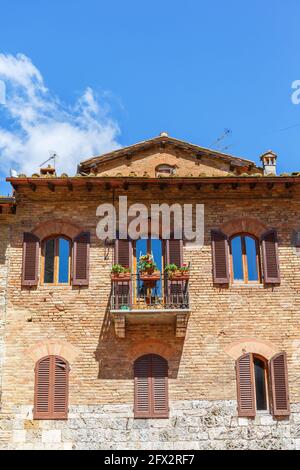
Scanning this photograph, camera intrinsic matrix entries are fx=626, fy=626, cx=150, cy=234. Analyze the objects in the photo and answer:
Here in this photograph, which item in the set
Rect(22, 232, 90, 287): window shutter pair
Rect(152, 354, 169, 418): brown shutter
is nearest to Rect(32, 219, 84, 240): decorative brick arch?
Rect(22, 232, 90, 287): window shutter pair

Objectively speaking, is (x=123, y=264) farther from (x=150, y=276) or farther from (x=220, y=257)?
(x=220, y=257)

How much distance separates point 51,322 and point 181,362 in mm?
3480

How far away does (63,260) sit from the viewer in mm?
16812

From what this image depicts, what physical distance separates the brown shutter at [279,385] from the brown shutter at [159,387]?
2.67 meters

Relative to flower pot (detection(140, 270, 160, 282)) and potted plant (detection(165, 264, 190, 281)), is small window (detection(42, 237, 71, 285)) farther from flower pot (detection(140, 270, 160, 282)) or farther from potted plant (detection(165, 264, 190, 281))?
potted plant (detection(165, 264, 190, 281))

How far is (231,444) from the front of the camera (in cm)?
1526

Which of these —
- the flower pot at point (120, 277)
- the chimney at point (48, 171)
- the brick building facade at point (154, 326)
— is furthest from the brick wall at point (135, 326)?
the chimney at point (48, 171)

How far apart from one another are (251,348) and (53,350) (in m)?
5.02

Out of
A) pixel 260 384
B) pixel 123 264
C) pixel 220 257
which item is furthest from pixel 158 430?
pixel 220 257

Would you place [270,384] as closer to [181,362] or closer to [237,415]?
[237,415]

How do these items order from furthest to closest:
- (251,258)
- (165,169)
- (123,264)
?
(165,169) → (251,258) → (123,264)

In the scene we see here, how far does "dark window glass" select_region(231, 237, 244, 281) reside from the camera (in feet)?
54.9
